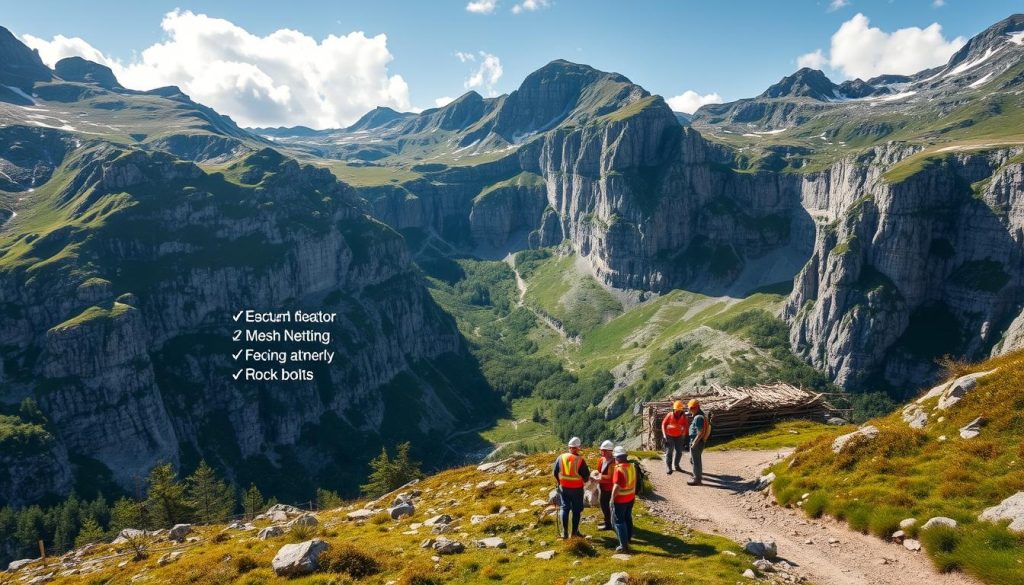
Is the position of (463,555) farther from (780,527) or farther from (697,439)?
(697,439)

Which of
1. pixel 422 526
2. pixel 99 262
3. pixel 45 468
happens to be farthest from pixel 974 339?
pixel 99 262

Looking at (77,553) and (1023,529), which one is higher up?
(1023,529)

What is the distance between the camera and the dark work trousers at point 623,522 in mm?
23239

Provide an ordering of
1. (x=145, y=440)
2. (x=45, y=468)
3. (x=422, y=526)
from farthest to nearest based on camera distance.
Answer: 1. (x=145, y=440)
2. (x=45, y=468)
3. (x=422, y=526)

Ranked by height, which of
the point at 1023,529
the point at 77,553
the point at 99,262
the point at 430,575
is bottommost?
the point at 77,553

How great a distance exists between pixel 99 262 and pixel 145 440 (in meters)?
67.3

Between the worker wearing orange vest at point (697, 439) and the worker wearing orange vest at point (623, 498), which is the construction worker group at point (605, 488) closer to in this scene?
the worker wearing orange vest at point (623, 498)

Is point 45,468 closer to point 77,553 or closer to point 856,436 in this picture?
point 77,553

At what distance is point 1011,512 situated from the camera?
1861cm

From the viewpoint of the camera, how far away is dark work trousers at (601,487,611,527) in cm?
2531

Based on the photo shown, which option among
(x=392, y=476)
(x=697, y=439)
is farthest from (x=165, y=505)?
(x=697, y=439)

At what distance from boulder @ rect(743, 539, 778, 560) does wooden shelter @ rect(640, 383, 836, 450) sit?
24269 millimetres

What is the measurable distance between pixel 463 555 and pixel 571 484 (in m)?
5.89

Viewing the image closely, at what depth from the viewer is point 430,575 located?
70.6 feet
